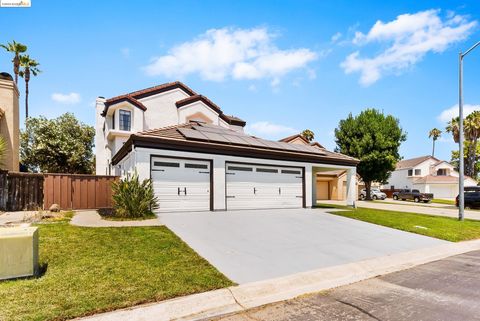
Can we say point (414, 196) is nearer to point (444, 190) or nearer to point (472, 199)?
point (472, 199)

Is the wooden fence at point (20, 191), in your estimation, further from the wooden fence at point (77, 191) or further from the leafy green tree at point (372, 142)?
the leafy green tree at point (372, 142)

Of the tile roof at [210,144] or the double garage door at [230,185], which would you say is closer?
the tile roof at [210,144]

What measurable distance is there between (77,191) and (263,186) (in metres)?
10.2

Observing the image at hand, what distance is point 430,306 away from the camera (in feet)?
15.4

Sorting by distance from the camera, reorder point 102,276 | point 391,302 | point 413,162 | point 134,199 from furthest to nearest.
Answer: point 413,162 < point 134,199 < point 102,276 < point 391,302

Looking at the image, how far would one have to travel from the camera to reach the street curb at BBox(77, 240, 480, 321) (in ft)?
13.7

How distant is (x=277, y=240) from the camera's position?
9.07 meters

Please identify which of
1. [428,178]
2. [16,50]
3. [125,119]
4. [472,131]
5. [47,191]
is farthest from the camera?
[472,131]

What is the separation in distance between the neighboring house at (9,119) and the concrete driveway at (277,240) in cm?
1337

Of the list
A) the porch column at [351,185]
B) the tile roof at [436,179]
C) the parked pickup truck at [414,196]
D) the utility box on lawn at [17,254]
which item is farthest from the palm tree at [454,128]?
the utility box on lawn at [17,254]

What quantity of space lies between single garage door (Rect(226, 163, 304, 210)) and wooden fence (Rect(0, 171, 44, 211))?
986 cm

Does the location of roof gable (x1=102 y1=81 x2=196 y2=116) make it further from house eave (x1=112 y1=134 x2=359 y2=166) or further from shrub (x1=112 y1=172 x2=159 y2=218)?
shrub (x1=112 y1=172 x2=159 y2=218)

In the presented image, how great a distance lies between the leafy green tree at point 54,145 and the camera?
27984 millimetres

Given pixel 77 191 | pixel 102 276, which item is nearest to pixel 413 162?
pixel 77 191
